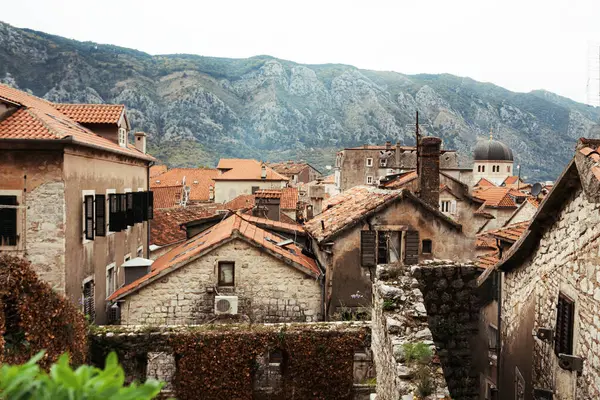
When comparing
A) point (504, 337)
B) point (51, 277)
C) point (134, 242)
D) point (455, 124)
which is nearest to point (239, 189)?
point (134, 242)

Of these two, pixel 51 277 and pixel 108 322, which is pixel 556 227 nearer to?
pixel 51 277

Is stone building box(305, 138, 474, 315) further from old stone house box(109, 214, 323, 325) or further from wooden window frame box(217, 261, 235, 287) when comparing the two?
wooden window frame box(217, 261, 235, 287)

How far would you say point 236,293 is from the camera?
14.8 meters

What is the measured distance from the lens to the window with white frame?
40.8 ft

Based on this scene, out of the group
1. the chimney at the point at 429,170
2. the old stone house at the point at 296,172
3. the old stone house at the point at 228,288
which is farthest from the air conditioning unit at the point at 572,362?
the old stone house at the point at 296,172

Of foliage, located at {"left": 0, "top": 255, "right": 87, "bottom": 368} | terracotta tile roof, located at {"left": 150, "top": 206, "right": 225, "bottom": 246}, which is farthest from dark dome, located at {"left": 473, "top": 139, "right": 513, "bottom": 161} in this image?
foliage, located at {"left": 0, "top": 255, "right": 87, "bottom": 368}

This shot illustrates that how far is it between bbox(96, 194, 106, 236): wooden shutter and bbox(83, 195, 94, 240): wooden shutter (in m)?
0.39

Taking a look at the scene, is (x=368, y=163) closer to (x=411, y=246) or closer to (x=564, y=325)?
(x=411, y=246)

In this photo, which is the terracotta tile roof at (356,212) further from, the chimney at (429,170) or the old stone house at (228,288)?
the old stone house at (228,288)

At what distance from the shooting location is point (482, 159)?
89.3 meters

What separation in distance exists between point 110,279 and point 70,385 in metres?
18.0

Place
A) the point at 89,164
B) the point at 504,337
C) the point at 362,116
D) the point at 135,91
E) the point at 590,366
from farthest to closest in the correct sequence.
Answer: the point at 362,116 → the point at 135,91 → the point at 89,164 → the point at 504,337 → the point at 590,366

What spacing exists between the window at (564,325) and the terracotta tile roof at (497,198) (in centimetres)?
4299

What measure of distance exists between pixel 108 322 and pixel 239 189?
1693 inches
